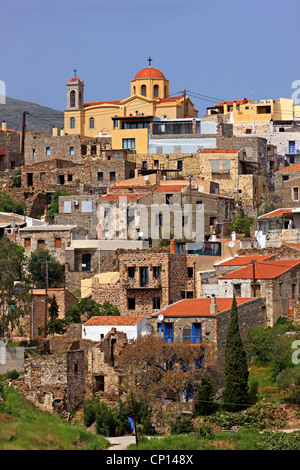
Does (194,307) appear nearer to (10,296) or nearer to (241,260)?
(241,260)

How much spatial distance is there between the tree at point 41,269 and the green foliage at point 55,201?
11.6 meters

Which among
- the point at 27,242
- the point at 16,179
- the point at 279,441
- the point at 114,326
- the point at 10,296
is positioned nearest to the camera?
the point at 279,441

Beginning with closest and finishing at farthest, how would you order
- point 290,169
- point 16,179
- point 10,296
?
point 10,296 → point 290,169 → point 16,179

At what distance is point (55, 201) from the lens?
80.2 meters

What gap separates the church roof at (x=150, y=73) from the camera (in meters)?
99.8

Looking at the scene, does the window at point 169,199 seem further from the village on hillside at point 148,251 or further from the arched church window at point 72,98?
the arched church window at point 72,98

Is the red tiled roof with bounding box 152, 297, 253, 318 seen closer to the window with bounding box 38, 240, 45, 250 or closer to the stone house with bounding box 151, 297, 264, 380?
the stone house with bounding box 151, 297, 264, 380

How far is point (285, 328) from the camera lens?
2137 inches

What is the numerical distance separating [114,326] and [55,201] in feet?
89.1

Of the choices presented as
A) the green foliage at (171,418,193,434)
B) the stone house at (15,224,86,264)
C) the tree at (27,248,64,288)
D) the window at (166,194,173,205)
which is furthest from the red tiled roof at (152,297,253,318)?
the window at (166,194,173,205)

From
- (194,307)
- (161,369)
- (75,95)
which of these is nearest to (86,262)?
(194,307)

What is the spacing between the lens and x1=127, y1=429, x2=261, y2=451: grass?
44.2m

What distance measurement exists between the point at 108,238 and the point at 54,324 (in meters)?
11.9
